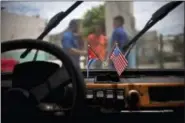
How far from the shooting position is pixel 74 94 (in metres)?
0.94

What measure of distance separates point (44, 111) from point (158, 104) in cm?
47

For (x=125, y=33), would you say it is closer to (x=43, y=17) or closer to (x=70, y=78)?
(x=43, y=17)

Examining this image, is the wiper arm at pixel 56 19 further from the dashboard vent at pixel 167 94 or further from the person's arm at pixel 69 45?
the dashboard vent at pixel 167 94

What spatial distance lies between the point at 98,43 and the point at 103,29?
0.31 ft

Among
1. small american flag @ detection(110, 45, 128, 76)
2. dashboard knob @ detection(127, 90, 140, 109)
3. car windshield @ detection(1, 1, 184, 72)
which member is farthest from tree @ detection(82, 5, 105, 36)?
dashboard knob @ detection(127, 90, 140, 109)

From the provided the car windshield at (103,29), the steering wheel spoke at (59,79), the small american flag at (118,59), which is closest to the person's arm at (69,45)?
the car windshield at (103,29)

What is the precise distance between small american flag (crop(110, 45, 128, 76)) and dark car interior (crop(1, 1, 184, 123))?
43mm

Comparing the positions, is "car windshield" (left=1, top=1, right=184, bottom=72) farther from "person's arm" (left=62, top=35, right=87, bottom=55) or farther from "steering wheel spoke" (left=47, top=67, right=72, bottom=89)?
"steering wheel spoke" (left=47, top=67, right=72, bottom=89)

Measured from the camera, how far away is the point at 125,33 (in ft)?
4.93

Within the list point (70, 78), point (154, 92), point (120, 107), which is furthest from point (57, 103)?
point (154, 92)

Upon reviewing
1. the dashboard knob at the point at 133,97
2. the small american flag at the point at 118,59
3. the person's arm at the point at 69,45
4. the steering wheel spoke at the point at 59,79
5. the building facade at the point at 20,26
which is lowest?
the dashboard knob at the point at 133,97

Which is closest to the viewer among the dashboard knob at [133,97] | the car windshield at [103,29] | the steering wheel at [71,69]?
the steering wheel at [71,69]

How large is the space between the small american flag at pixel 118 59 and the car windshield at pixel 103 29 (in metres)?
0.02

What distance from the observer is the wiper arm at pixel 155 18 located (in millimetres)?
1394
